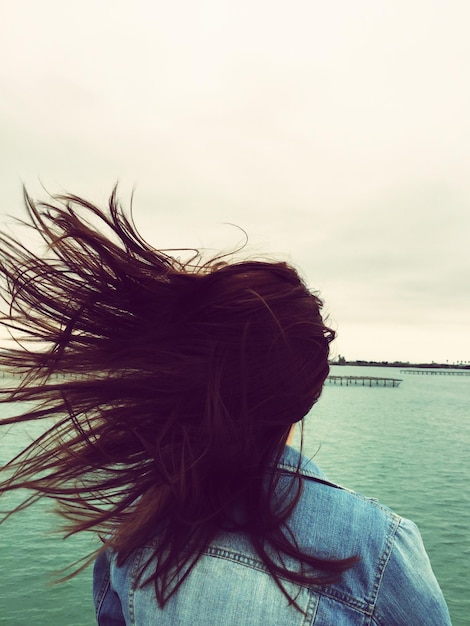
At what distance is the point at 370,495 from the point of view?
19.7 metres

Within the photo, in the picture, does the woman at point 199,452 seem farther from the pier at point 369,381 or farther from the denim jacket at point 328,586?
the pier at point 369,381

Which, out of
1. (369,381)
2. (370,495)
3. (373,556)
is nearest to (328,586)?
(373,556)

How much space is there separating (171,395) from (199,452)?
21cm

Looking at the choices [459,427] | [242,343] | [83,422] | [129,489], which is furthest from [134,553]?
[459,427]

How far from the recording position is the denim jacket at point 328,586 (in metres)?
1.41

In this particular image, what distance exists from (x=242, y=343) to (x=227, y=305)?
0.15m

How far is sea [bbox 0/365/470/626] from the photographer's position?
32.9 ft

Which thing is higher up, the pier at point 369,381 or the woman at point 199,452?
the pier at point 369,381

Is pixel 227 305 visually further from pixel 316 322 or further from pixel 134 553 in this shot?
pixel 134 553

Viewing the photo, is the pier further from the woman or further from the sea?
the woman

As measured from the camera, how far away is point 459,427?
46.1 metres

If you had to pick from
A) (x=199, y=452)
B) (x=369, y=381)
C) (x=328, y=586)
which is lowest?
(x=328, y=586)

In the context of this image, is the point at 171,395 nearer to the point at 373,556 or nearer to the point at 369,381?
the point at 373,556

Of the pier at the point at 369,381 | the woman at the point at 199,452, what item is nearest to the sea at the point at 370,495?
the woman at the point at 199,452
